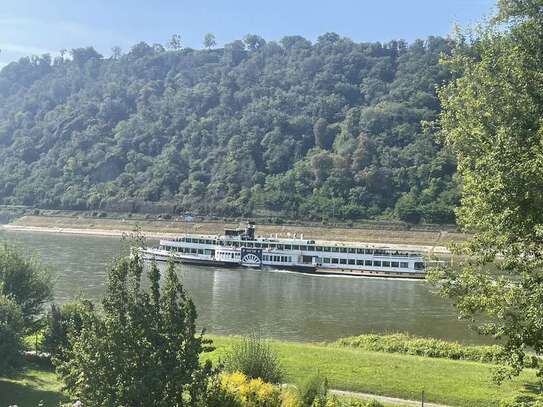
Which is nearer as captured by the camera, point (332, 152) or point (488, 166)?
point (488, 166)

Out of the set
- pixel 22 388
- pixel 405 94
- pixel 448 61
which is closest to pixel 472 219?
pixel 448 61

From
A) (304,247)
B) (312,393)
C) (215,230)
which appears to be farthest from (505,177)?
(215,230)

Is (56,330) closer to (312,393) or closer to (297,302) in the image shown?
(312,393)

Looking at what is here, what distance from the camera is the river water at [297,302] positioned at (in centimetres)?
3166

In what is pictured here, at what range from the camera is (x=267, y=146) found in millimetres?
142375

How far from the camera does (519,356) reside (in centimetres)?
1021

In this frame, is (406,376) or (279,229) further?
(279,229)

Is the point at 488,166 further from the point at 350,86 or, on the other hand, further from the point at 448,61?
the point at 350,86

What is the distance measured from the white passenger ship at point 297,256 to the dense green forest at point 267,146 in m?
39.0

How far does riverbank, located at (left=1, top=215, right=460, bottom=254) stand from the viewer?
89.1 meters

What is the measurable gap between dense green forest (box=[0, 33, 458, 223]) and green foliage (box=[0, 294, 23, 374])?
84808 mm

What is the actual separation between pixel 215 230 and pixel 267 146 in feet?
137

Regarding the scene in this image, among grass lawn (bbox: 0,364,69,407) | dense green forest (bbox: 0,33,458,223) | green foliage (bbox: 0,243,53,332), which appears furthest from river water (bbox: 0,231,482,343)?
dense green forest (bbox: 0,33,458,223)

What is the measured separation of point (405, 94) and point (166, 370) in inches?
5556
